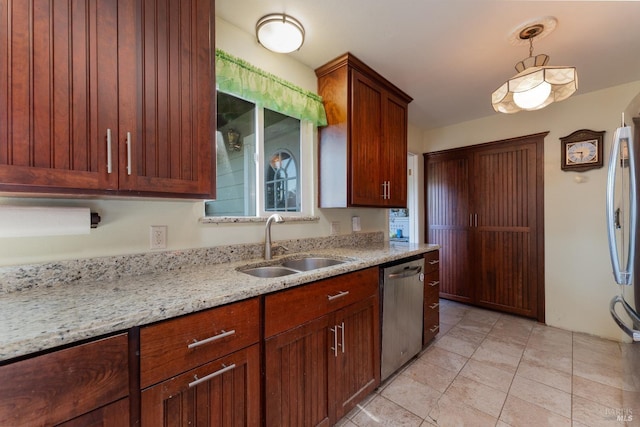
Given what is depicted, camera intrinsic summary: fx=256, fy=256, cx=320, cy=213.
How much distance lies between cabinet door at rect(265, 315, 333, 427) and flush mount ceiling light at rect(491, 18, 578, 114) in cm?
182

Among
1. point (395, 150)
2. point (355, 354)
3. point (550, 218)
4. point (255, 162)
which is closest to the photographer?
point (355, 354)

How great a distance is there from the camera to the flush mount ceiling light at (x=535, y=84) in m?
1.50

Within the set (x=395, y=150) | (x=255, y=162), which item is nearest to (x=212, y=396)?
(x=255, y=162)

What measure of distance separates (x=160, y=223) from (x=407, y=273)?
1646mm

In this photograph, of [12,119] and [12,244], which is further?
[12,244]

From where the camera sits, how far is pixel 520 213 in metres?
2.88

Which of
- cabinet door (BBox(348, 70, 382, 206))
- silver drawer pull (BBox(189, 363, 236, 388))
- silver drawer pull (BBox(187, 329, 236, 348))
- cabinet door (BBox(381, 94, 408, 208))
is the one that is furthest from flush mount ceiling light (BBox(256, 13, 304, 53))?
silver drawer pull (BBox(189, 363, 236, 388))

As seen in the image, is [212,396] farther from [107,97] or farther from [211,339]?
[107,97]

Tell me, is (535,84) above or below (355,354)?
above

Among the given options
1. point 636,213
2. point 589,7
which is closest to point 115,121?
point 636,213

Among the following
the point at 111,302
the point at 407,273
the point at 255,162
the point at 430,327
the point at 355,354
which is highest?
the point at 255,162

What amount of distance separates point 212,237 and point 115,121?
780 millimetres

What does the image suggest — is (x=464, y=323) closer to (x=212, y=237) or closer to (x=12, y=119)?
(x=212, y=237)

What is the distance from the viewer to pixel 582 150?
2.51 m
